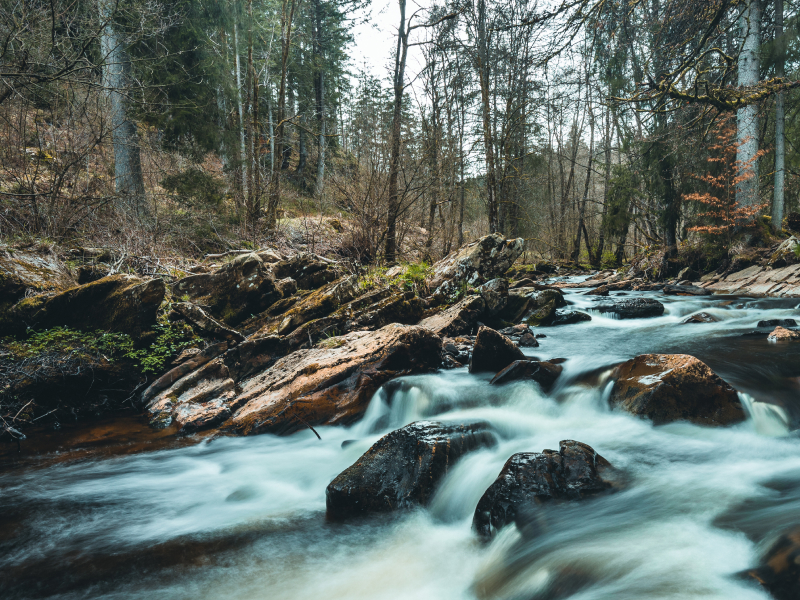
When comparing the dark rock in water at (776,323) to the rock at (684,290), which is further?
the rock at (684,290)

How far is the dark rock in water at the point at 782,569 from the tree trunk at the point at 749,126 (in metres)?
12.9

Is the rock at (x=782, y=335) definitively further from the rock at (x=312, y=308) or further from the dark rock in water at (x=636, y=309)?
the rock at (x=312, y=308)

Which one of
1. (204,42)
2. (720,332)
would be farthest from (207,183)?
(720,332)

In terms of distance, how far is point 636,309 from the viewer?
9.52m

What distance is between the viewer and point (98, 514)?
11.9 ft

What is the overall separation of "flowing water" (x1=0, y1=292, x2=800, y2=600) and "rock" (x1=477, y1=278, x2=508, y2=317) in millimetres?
3817

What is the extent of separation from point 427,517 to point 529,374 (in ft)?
8.99

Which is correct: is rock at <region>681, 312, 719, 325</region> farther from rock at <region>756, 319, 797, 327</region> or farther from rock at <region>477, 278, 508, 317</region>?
rock at <region>477, 278, 508, 317</region>

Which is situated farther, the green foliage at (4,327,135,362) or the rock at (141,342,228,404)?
the rock at (141,342,228,404)

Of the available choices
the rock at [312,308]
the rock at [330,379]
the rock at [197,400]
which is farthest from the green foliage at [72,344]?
the rock at [312,308]

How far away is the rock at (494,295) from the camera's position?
30.0ft

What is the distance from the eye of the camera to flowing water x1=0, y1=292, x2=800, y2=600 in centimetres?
263

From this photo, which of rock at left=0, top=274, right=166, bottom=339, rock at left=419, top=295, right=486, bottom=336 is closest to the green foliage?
rock at left=0, top=274, right=166, bottom=339

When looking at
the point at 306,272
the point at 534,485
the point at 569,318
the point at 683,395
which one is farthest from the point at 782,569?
the point at 306,272
